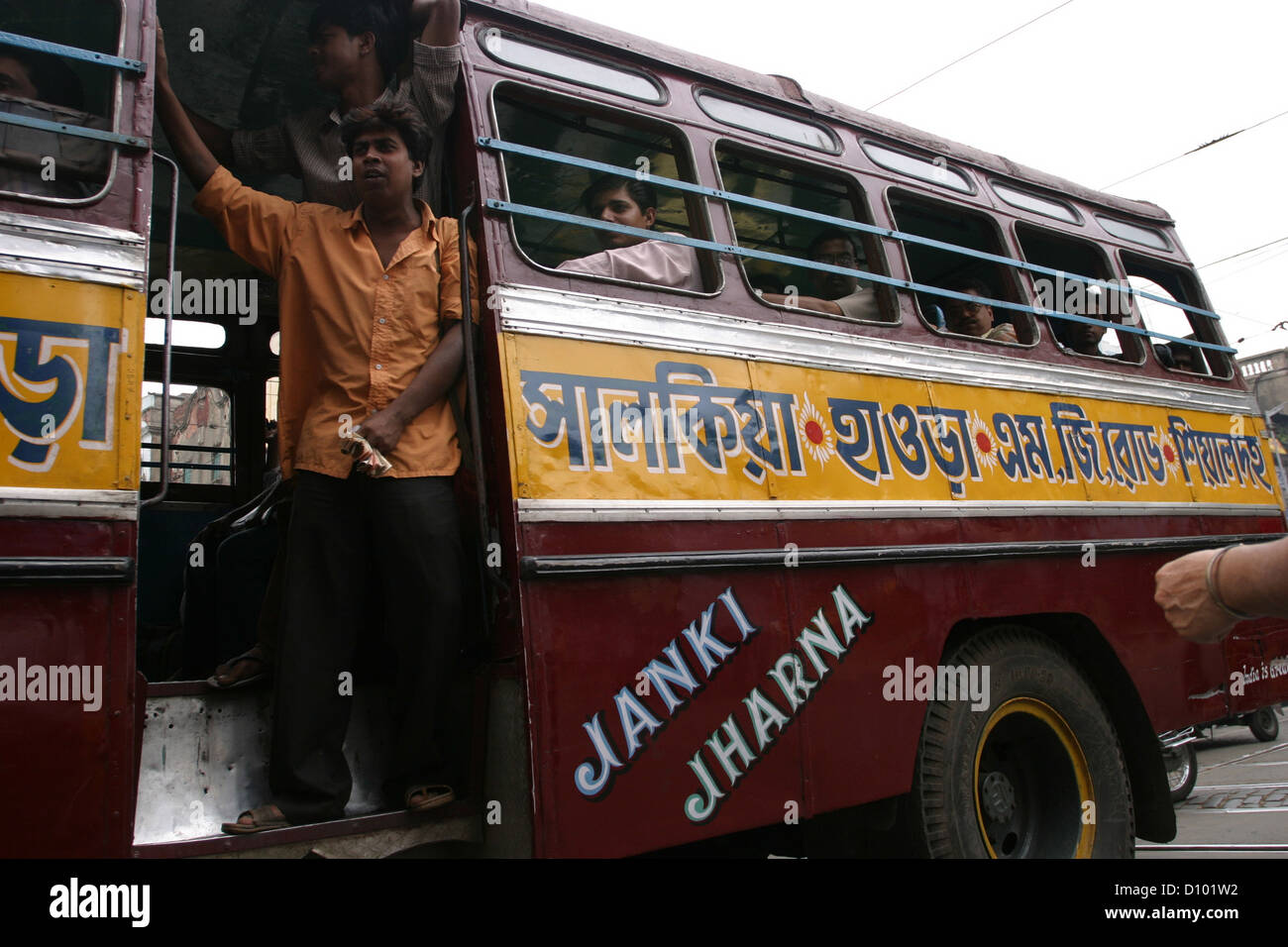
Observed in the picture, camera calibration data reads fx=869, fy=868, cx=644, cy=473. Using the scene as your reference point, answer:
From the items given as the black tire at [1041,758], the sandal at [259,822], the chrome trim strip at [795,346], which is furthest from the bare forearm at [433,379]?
the black tire at [1041,758]

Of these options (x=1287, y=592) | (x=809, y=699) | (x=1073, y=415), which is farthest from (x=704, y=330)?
(x=1073, y=415)

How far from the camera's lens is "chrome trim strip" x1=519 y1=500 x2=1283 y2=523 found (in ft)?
7.77

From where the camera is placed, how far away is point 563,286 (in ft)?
8.43

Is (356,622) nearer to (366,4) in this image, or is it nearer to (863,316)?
(366,4)

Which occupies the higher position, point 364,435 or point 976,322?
point 976,322

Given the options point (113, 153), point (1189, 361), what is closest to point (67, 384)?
point (113, 153)

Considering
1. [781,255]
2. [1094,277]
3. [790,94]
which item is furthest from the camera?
[1094,277]

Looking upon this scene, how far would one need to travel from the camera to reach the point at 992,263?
13.7 feet

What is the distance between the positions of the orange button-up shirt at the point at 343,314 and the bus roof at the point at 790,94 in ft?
2.85

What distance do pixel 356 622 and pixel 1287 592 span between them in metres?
2.13

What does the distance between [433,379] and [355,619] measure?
0.69 meters

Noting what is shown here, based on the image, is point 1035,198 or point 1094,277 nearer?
point 1035,198

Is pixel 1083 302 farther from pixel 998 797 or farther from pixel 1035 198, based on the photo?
pixel 998 797
